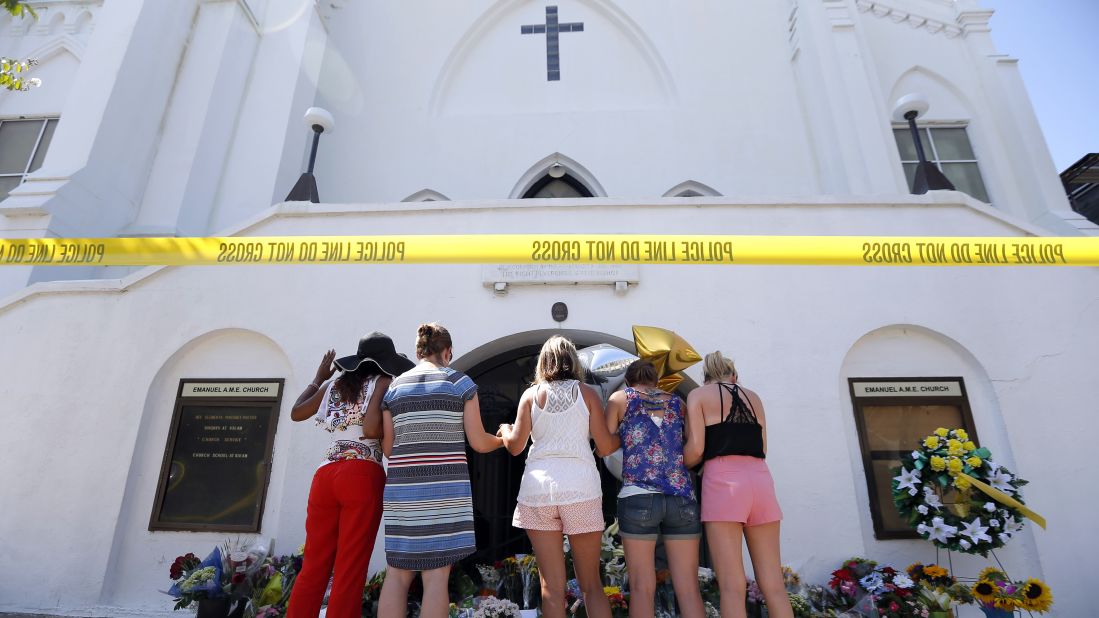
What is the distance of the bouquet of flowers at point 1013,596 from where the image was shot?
4223 millimetres

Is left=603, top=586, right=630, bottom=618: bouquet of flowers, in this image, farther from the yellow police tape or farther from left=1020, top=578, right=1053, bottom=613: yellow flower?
left=1020, top=578, right=1053, bottom=613: yellow flower

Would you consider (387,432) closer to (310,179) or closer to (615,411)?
(615,411)

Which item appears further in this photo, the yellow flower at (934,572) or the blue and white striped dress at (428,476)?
the yellow flower at (934,572)

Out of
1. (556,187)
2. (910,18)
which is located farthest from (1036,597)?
(910,18)

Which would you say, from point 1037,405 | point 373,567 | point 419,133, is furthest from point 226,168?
point 1037,405

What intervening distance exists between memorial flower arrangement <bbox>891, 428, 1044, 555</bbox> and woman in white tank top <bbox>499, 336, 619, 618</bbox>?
3180mm

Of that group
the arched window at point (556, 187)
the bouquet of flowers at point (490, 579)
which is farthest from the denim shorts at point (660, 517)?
the arched window at point (556, 187)

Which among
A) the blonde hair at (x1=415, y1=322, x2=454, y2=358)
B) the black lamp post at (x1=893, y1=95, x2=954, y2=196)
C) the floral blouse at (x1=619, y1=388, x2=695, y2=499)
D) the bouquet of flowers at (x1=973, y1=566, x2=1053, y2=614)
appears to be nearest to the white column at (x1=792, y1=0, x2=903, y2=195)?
the black lamp post at (x1=893, y1=95, x2=954, y2=196)

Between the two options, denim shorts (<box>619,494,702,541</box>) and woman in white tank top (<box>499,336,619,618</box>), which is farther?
denim shorts (<box>619,494,702,541</box>)

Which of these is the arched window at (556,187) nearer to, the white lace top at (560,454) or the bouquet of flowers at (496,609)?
the white lace top at (560,454)

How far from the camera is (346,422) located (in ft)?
11.6

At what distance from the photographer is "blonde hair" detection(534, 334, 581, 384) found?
3.56 metres

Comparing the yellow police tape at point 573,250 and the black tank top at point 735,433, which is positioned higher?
the yellow police tape at point 573,250

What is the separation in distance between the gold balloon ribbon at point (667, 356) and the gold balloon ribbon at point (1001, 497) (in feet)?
8.33
